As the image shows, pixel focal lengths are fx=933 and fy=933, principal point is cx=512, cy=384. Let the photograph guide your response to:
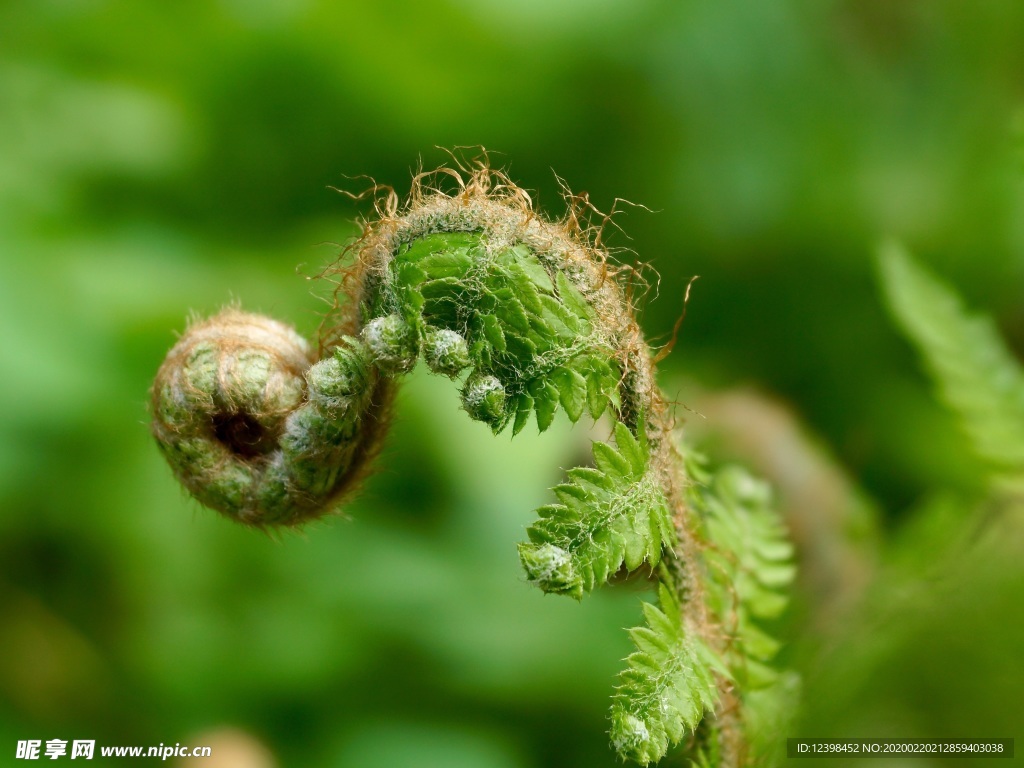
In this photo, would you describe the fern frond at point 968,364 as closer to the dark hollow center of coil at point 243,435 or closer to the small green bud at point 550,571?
the small green bud at point 550,571

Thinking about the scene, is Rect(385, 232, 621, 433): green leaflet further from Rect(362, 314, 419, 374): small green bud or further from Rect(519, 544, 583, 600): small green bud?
Rect(519, 544, 583, 600): small green bud

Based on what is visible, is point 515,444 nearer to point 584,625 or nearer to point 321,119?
point 584,625

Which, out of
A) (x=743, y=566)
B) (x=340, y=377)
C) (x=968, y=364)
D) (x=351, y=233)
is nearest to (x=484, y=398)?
(x=340, y=377)

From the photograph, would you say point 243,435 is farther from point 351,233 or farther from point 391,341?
point 351,233

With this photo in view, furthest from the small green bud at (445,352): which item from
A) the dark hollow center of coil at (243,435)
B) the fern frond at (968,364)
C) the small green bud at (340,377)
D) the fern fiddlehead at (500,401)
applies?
the fern frond at (968,364)

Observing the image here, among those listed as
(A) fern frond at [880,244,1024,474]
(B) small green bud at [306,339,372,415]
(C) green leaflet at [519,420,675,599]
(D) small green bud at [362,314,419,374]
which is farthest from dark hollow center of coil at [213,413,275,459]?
(A) fern frond at [880,244,1024,474]
